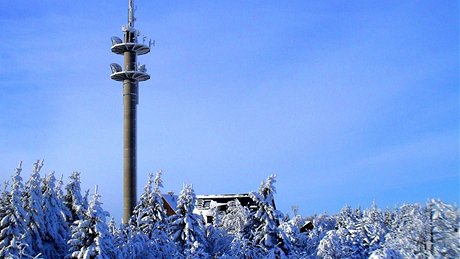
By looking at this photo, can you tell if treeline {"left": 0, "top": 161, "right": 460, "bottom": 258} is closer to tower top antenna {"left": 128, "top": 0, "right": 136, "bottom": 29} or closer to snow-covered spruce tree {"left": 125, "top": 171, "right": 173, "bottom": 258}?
snow-covered spruce tree {"left": 125, "top": 171, "right": 173, "bottom": 258}

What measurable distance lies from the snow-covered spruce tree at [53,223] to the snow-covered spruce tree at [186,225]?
23.0 feet

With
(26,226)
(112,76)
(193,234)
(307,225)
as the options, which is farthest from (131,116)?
(26,226)

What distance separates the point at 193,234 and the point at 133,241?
4889 mm

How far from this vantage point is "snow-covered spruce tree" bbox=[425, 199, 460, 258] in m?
17.1

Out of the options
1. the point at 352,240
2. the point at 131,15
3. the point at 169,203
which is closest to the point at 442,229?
the point at 352,240

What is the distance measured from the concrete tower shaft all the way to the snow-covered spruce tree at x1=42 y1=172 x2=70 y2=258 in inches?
1269

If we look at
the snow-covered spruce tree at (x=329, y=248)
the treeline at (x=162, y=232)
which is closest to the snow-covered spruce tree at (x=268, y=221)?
the treeline at (x=162, y=232)

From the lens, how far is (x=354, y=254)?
40.4 m

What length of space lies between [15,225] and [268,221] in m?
15.1

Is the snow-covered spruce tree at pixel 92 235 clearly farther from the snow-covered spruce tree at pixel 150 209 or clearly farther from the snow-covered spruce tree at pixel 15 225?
the snow-covered spruce tree at pixel 150 209

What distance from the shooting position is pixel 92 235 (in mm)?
26016

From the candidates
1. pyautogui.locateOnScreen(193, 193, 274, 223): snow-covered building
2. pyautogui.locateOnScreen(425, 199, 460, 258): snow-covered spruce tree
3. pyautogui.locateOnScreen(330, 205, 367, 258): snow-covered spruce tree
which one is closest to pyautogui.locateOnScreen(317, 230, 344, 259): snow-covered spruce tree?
pyautogui.locateOnScreen(330, 205, 367, 258): snow-covered spruce tree

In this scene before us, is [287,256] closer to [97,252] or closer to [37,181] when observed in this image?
[97,252]

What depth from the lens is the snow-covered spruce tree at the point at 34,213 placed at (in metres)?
28.4
